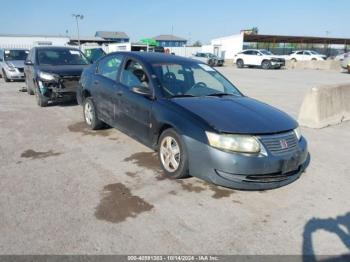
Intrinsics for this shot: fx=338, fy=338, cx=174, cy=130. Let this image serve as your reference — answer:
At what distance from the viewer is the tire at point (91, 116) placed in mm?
6703

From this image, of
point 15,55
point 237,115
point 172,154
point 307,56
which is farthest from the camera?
point 307,56

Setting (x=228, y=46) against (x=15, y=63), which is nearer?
(x=15, y=63)

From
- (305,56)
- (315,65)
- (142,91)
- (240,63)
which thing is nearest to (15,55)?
(142,91)

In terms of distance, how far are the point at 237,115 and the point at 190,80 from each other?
4.25 ft

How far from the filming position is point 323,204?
3.96 m

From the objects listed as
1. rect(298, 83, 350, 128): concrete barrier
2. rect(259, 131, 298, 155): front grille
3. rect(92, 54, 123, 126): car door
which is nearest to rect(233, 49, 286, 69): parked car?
rect(298, 83, 350, 128): concrete barrier

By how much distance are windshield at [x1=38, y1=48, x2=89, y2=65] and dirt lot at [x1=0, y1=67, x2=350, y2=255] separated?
475 centimetres

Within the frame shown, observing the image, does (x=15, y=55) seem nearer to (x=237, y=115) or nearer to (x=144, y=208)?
(x=237, y=115)

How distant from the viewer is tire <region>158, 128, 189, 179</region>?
424cm

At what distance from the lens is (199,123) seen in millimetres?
4066

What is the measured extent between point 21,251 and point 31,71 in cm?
822

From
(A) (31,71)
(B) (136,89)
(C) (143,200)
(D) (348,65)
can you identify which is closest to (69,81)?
(A) (31,71)

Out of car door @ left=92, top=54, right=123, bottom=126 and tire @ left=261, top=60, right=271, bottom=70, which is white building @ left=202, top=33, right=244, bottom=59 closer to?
tire @ left=261, top=60, right=271, bottom=70

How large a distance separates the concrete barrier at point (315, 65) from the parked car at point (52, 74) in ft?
91.4
